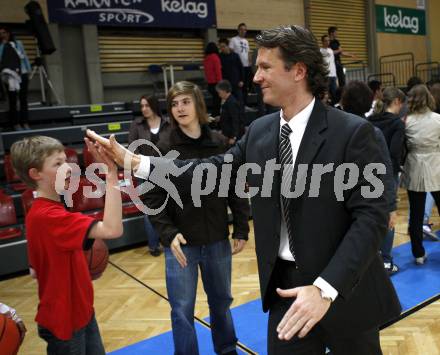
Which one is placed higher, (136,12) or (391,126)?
(136,12)

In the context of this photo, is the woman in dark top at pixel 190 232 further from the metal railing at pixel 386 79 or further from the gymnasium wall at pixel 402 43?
the gymnasium wall at pixel 402 43

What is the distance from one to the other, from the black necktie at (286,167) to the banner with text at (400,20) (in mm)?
14349

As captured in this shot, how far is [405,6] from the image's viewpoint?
15.0 meters

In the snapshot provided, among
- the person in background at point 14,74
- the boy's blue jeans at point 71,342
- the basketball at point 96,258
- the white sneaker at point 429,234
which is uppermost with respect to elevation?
the person in background at point 14,74

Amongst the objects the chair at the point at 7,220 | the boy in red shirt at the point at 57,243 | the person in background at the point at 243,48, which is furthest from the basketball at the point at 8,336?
the person in background at the point at 243,48

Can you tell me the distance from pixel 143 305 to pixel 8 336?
1.95 m

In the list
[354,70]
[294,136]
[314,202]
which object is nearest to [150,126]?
[294,136]

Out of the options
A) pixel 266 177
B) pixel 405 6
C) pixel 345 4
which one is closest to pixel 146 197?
pixel 266 177

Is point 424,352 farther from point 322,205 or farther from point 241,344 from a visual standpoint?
point 322,205

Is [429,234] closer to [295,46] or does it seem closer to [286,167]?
[286,167]

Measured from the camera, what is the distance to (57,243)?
179cm

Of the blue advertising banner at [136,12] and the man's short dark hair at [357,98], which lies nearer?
the man's short dark hair at [357,98]

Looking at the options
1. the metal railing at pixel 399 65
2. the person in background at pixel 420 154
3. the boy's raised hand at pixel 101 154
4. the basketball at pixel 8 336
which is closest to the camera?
the boy's raised hand at pixel 101 154

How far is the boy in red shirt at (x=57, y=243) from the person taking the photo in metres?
Result: 1.77
